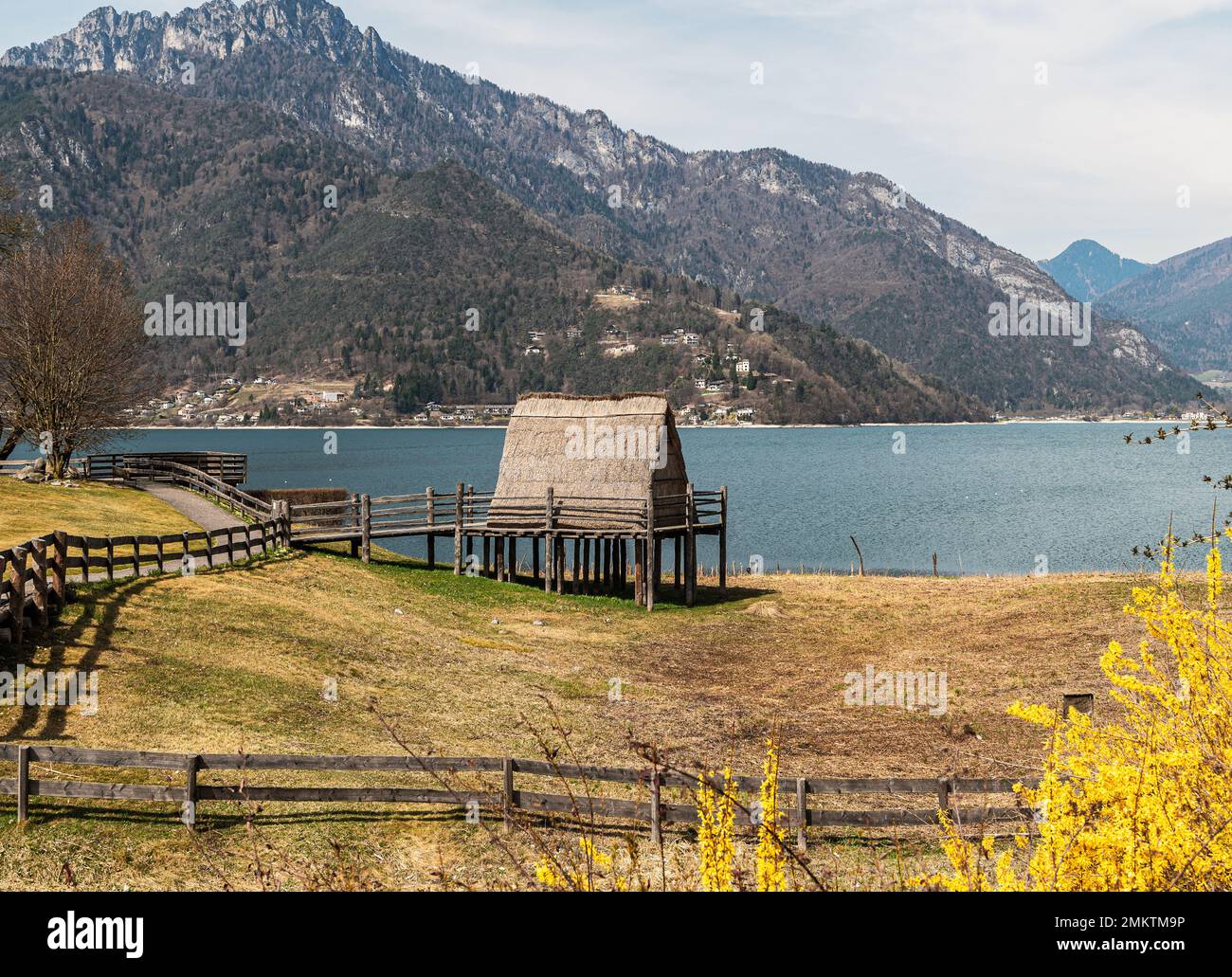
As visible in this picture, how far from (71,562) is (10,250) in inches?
1570

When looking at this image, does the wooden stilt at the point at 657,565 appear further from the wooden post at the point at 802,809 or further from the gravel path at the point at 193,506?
the wooden post at the point at 802,809

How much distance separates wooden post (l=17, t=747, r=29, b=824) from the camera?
1317 cm

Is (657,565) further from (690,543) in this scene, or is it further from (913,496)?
(913,496)

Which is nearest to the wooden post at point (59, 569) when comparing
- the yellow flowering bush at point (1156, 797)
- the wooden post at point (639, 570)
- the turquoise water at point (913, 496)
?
the wooden post at point (639, 570)

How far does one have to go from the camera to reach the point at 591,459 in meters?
39.5

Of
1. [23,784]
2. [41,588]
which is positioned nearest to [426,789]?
[23,784]

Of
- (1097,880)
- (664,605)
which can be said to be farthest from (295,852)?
(664,605)

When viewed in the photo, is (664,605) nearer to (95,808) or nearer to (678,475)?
(678,475)

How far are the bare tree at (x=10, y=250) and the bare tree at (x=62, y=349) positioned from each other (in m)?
0.36

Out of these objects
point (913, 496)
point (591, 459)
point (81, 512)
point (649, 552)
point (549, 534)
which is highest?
point (591, 459)

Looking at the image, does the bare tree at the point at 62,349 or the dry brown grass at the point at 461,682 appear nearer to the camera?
the dry brown grass at the point at 461,682

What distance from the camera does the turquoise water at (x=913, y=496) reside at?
68.1 m
